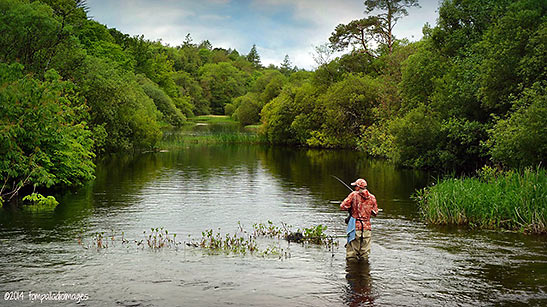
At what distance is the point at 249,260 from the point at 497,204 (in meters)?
9.96

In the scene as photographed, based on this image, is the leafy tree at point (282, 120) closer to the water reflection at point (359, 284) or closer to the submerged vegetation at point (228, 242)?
the submerged vegetation at point (228, 242)

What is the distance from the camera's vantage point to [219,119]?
133500mm

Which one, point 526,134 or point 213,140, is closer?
point 526,134

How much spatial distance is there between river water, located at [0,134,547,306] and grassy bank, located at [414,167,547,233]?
29.0 inches

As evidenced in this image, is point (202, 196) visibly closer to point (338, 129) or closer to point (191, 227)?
point (191, 227)

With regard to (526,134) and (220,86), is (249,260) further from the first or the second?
(220,86)

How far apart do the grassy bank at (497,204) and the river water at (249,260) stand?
736 millimetres

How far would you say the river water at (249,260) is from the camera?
11.0 metres

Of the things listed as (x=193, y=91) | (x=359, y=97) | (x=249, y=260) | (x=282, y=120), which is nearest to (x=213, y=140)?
(x=282, y=120)

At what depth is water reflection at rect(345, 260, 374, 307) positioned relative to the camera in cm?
1059

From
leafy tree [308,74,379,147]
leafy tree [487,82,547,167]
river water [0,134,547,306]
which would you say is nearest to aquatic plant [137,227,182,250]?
river water [0,134,547,306]

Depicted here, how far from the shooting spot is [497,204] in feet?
60.7

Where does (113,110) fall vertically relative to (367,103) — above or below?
below

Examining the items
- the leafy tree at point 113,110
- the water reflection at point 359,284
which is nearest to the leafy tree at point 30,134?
the leafy tree at point 113,110
